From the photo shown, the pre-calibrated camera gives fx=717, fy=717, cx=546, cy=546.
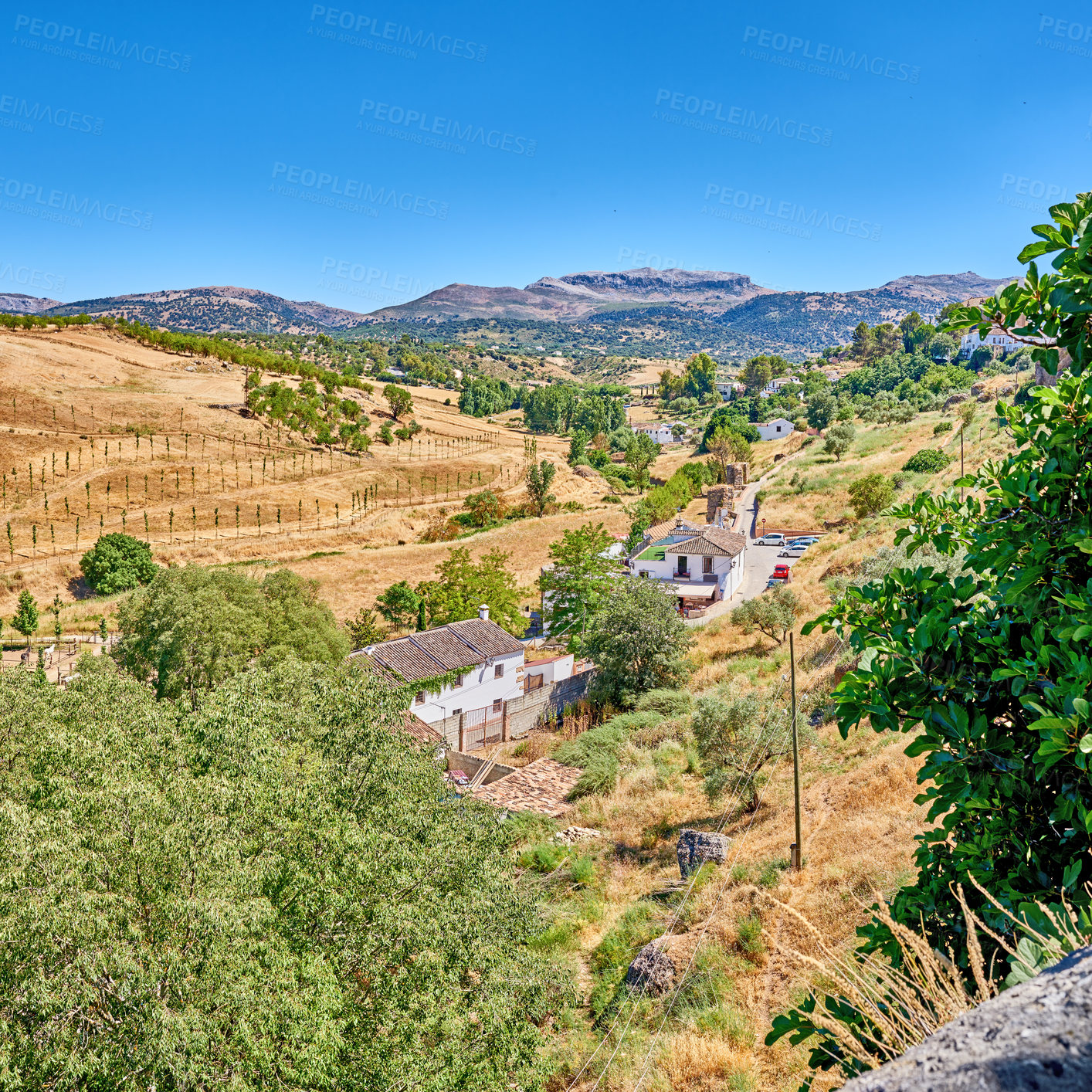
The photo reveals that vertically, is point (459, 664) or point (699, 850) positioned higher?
point (459, 664)

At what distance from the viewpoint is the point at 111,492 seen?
62375 millimetres

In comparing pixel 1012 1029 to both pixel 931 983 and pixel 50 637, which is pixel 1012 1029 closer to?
pixel 931 983

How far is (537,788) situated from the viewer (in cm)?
2294

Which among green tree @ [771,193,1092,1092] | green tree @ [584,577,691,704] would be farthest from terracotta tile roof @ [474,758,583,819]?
green tree @ [771,193,1092,1092]

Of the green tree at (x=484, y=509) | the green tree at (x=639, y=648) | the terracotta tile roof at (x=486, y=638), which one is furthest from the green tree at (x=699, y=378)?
the terracotta tile roof at (x=486, y=638)

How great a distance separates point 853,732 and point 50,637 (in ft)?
136

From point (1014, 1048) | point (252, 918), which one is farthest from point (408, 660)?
point (1014, 1048)

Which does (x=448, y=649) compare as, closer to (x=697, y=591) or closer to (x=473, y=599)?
(x=473, y=599)

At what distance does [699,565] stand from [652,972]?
111ft

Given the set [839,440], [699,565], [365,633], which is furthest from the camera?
[839,440]

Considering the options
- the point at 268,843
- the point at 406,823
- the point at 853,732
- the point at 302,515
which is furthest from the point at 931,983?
the point at 302,515

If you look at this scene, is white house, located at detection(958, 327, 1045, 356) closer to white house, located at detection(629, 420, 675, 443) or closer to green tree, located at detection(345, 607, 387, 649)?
white house, located at detection(629, 420, 675, 443)

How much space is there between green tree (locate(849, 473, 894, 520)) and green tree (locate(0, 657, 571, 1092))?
132ft

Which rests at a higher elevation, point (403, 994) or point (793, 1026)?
point (793, 1026)
